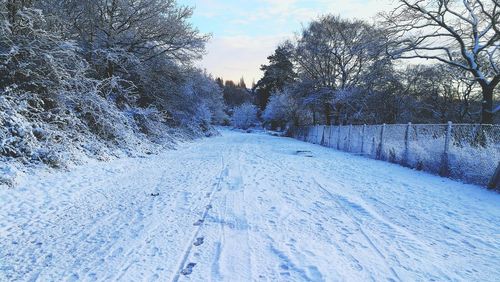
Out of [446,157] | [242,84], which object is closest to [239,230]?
[446,157]

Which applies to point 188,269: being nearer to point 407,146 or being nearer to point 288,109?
point 407,146

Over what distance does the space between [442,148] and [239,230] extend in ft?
28.7

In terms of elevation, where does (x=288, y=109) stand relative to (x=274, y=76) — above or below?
below

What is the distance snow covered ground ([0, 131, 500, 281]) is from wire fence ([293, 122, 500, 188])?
4.99 ft

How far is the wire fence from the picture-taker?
28.0 ft

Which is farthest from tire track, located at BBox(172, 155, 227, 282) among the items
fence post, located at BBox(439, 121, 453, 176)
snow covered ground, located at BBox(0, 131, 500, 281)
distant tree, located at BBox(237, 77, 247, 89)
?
distant tree, located at BBox(237, 77, 247, 89)

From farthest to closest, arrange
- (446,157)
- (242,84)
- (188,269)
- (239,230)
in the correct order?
(242,84) < (446,157) < (239,230) < (188,269)

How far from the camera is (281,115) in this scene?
158 feet

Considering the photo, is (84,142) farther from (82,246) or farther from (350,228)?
(350,228)

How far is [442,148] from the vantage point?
10.2m

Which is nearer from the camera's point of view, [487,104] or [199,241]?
[199,241]

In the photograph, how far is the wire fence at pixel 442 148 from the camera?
853cm

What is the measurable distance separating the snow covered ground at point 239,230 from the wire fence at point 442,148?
4.99ft

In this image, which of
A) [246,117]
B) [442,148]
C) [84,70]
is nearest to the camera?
[442,148]
